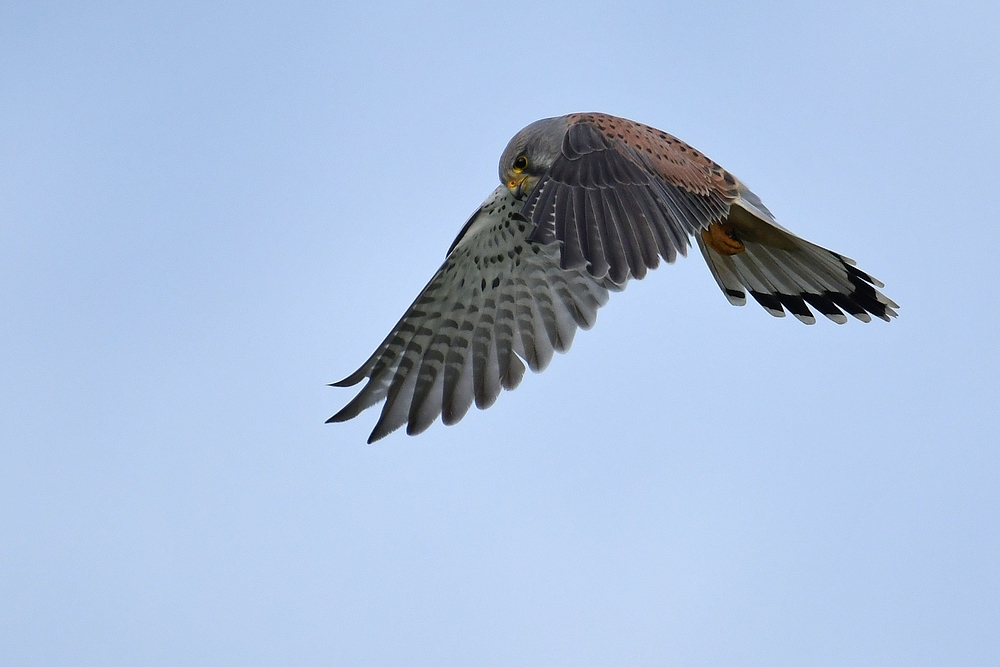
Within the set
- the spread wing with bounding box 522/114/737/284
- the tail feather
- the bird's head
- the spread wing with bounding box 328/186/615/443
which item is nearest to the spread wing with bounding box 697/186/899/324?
the tail feather

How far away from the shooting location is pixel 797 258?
230 inches

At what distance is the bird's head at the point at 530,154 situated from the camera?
5523 mm

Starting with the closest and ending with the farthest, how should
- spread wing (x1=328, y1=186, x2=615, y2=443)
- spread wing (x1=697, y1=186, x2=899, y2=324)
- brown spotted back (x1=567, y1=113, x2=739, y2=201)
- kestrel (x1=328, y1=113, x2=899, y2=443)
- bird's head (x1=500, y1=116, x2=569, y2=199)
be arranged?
kestrel (x1=328, y1=113, x2=899, y2=443) → brown spotted back (x1=567, y1=113, x2=739, y2=201) → bird's head (x1=500, y1=116, x2=569, y2=199) → spread wing (x1=697, y1=186, x2=899, y2=324) → spread wing (x1=328, y1=186, x2=615, y2=443)

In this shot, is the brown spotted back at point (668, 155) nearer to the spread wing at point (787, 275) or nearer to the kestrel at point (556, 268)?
the kestrel at point (556, 268)

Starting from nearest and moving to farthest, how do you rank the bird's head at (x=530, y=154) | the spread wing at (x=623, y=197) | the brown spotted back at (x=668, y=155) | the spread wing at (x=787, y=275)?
1. the spread wing at (x=623, y=197)
2. the brown spotted back at (x=668, y=155)
3. the bird's head at (x=530, y=154)
4. the spread wing at (x=787, y=275)

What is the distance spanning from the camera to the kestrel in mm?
5000

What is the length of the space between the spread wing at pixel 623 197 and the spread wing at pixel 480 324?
817 millimetres

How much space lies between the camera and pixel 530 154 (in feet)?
18.6

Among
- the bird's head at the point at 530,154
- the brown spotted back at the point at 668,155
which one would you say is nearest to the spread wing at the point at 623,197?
the brown spotted back at the point at 668,155

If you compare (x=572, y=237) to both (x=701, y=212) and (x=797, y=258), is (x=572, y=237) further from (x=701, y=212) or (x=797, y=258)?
(x=797, y=258)

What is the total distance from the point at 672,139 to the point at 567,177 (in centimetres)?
88

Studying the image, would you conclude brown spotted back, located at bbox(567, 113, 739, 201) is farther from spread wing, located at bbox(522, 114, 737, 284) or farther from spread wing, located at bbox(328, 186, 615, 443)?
spread wing, located at bbox(328, 186, 615, 443)

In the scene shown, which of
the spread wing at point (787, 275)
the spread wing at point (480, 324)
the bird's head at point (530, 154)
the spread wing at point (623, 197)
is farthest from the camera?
the spread wing at point (480, 324)

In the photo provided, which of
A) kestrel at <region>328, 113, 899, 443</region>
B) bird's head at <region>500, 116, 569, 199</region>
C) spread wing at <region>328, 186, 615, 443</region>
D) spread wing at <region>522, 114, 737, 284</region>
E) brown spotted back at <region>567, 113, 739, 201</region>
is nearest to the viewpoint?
spread wing at <region>522, 114, 737, 284</region>
